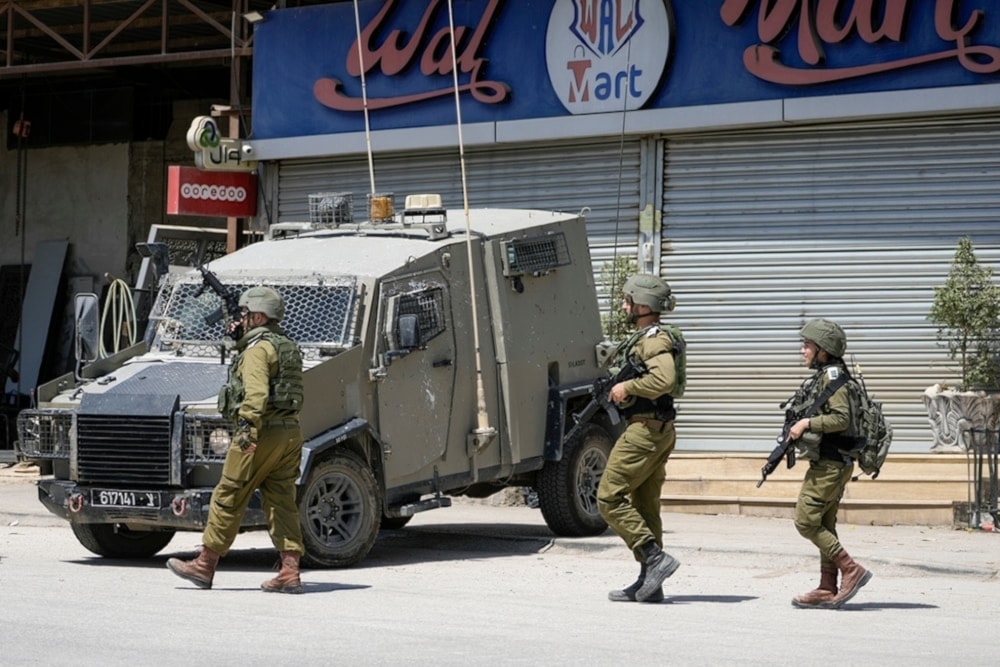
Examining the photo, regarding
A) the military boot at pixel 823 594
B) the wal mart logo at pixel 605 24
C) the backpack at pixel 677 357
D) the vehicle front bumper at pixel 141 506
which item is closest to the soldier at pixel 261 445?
the vehicle front bumper at pixel 141 506

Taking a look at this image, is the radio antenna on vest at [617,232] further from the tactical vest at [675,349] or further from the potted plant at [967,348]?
the tactical vest at [675,349]

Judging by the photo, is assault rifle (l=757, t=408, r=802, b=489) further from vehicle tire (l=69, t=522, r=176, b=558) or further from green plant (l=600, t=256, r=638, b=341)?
green plant (l=600, t=256, r=638, b=341)

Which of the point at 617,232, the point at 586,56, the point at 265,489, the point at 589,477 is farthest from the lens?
the point at 586,56

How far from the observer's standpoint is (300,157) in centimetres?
1908

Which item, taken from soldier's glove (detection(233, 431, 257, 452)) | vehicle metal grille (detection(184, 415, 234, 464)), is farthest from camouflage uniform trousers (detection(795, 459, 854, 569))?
vehicle metal grille (detection(184, 415, 234, 464))

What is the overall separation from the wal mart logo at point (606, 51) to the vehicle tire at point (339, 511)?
671cm

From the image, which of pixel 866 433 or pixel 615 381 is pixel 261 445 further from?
pixel 866 433

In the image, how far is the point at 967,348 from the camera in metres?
15.2

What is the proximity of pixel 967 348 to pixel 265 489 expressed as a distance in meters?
7.52

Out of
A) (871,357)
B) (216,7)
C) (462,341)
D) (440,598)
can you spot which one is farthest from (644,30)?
(440,598)

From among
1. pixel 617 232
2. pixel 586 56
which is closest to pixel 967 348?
pixel 617 232

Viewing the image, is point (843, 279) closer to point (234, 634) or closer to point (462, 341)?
point (462, 341)

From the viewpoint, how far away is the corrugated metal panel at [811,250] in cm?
1552

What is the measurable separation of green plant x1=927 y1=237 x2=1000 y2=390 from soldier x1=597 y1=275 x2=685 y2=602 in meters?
→ 5.55
